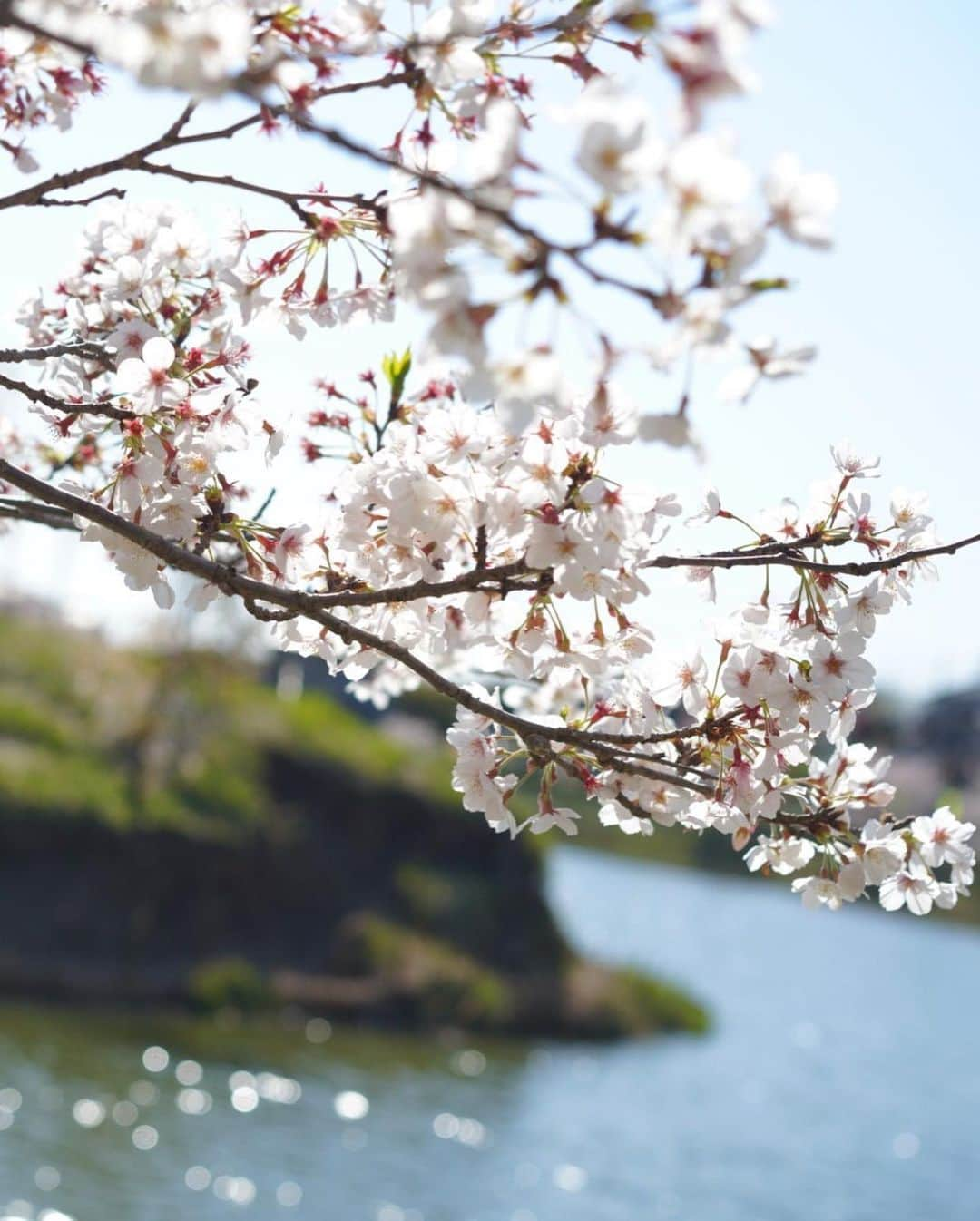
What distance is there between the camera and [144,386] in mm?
1590

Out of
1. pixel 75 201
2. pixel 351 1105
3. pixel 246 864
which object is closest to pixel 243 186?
pixel 75 201

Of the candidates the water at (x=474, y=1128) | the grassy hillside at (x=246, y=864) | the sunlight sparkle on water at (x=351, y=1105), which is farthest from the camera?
the grassy hillside at (x=246, y=864)

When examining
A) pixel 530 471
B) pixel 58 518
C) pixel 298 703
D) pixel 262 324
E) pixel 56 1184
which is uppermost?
pixel 298 703

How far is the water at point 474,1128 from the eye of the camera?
7.93 metres

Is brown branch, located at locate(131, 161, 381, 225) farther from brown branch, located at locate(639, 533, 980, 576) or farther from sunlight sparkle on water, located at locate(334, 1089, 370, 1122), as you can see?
sunlight sparkle on water, located at locate(334, 1089, 370, 1122)

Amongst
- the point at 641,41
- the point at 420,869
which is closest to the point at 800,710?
the point at 641,41

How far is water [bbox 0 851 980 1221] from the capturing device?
26.0 ft

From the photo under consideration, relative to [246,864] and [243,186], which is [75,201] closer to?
[243,186]

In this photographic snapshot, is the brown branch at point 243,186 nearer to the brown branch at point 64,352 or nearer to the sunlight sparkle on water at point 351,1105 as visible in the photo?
the brown branch at point 64,352

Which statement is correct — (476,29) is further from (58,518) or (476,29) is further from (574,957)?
(574,957)

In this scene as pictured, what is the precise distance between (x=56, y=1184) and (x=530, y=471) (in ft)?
23.3

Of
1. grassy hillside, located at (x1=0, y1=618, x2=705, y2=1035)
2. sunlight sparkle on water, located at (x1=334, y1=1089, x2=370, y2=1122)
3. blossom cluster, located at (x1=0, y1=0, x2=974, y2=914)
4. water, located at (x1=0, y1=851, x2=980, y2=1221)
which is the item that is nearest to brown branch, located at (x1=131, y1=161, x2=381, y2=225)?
blossom cluster, located at (x1=0, y1=0, x2=974, y2=914)

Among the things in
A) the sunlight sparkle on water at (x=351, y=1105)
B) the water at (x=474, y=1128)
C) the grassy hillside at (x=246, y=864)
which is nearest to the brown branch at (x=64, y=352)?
the water at (x=474, y=1128)

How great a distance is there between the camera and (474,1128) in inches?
381
